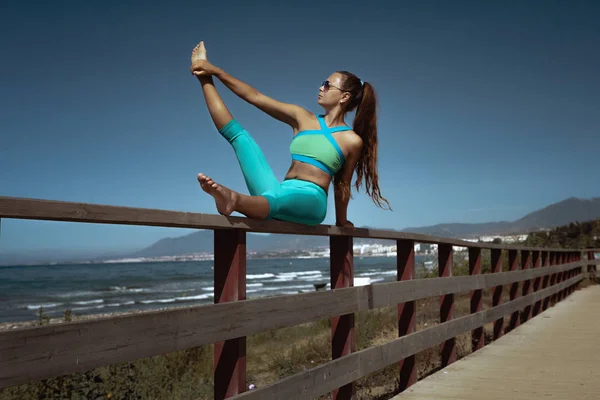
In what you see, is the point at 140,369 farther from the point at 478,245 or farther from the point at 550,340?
the point at 550,340

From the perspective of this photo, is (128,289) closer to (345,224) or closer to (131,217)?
(345,224)

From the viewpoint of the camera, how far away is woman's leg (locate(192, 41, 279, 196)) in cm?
303

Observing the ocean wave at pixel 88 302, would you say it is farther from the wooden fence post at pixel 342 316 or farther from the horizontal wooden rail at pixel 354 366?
the wooden fence post at pixel 342 316

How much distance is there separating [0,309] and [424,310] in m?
21.5

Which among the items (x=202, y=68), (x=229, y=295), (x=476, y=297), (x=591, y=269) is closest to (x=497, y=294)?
(x=476, y=297)

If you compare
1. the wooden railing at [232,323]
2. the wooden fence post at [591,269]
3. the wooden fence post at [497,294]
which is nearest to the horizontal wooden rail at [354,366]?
the wooden railing at [232,323]

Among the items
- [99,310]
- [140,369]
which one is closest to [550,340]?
[140,369]

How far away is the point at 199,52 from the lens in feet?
10.2

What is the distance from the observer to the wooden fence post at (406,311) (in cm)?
423

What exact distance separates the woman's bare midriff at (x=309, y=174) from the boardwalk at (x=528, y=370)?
1.51 meters

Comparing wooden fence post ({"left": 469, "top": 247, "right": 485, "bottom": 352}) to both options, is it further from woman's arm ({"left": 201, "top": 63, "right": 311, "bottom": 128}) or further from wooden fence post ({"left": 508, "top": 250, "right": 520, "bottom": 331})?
woman's arm ({"left": 201, "top": 63, "right": 311, "bottom": 128})

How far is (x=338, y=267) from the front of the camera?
3361 mm

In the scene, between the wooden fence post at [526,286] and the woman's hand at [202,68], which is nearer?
the woman's hand at [202,68]

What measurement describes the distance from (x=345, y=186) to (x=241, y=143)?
638 millimetres
